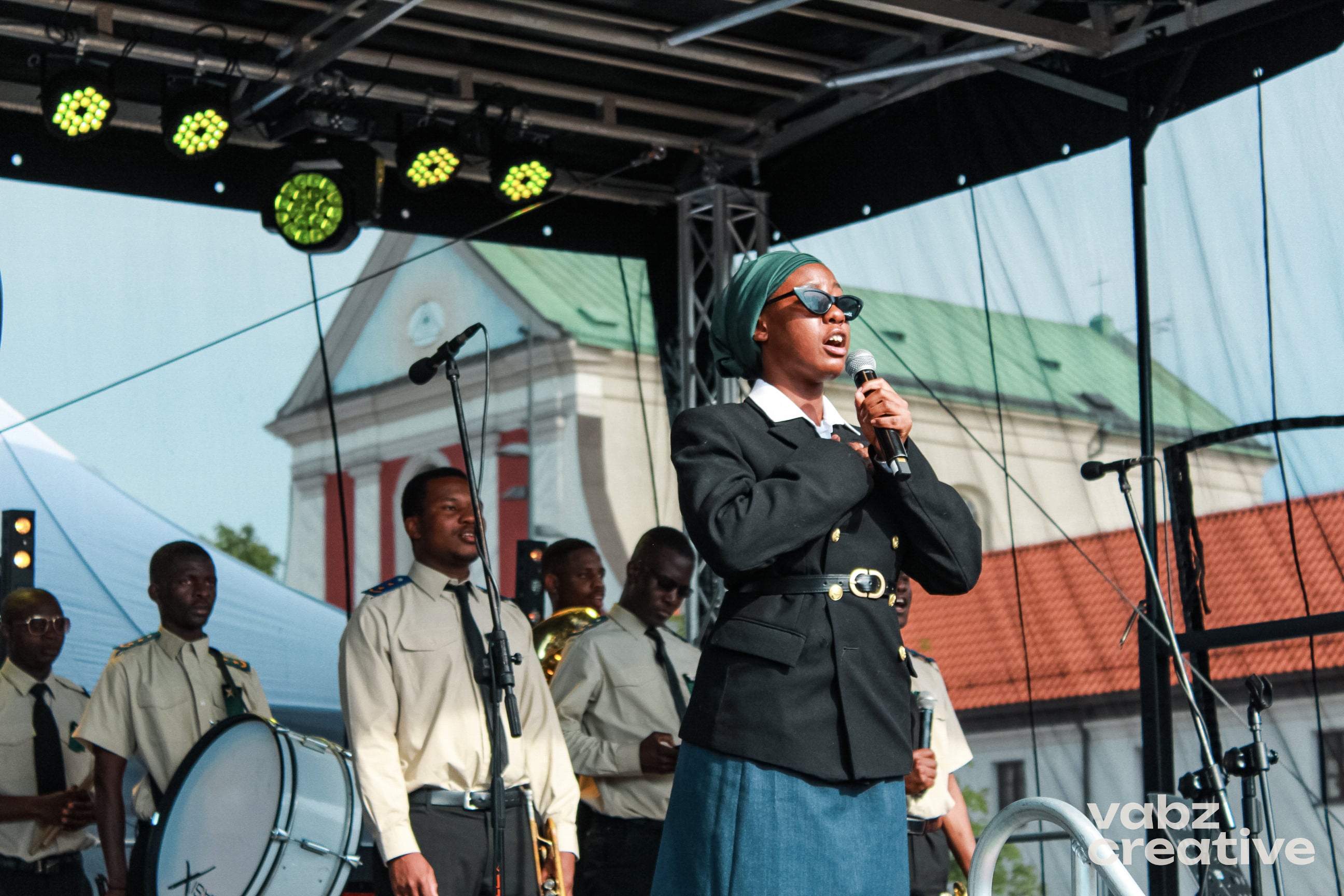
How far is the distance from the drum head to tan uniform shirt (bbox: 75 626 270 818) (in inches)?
19.5

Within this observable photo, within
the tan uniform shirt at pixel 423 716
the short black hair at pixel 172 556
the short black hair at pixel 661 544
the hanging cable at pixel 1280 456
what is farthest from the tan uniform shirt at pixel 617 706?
the hanging cable at pixel 1280 456

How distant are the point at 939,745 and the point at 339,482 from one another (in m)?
3.60

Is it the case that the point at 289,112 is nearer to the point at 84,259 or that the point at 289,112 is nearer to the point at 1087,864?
the point at 84,259

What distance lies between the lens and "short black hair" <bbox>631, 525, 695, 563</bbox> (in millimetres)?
5141

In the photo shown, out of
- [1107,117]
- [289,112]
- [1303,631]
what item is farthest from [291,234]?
[1303,631]

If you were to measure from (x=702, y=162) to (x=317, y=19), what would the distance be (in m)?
1.98

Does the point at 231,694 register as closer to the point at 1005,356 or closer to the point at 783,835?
the point at 1005,356

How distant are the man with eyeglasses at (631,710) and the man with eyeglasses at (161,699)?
1060mm

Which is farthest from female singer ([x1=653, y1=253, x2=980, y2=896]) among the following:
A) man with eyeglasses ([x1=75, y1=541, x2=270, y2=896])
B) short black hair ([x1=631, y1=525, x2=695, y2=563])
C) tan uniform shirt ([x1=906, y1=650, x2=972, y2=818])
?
man with eyeglasses ([x1=75, y1=541, x2=270, y2=896])

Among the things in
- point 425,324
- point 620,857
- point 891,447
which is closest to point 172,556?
point 620,857

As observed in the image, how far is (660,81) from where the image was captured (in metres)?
7.00

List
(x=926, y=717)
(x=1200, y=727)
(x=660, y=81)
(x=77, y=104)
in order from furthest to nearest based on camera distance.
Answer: (x=660, y=81)
(x=77, y=104)
(x=926, y=717)
(x=1200, y=727)

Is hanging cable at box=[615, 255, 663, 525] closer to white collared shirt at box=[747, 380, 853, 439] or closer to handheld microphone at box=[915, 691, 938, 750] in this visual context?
handheld microphone at box=[915, 691, 938, 750]

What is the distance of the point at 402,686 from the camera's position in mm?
3869
